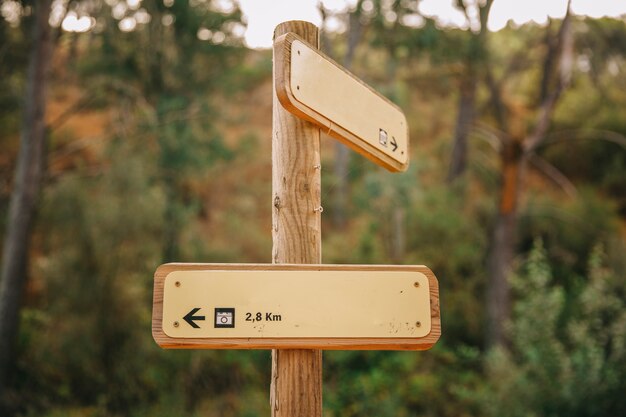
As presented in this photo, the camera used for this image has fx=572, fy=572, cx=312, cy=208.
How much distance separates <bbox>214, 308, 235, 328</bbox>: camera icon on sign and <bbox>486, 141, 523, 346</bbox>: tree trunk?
299 inches

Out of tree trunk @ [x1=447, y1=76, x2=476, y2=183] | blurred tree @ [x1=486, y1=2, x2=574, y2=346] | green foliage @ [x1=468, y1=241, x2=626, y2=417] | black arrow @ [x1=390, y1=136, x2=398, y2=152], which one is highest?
tree trunk @ [x1=447, y1=76, x2=476, y2=183]

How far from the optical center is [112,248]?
8.25 meters

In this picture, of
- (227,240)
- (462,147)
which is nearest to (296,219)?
(227,240)

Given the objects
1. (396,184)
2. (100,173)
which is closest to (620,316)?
(396,184)

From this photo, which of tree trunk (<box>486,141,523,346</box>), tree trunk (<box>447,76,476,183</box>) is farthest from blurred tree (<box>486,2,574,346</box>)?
tree trunk (<box>447,76,476,183</box>)

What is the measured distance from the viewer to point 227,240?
11.6m

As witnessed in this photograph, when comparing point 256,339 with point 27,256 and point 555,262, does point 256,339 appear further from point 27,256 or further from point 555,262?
point 555,262

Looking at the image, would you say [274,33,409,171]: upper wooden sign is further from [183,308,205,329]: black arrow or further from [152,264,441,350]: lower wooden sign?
[183,308,205,329]: black arrow

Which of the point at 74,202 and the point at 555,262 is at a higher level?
the point at 74,202

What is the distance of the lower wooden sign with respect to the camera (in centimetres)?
152

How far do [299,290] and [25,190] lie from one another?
742cm

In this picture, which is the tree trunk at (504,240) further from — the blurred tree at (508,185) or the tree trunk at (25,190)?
the tree trunk at (25,190)

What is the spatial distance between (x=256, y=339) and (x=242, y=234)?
10205mm

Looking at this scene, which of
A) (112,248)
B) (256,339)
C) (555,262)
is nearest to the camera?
(256,339)
